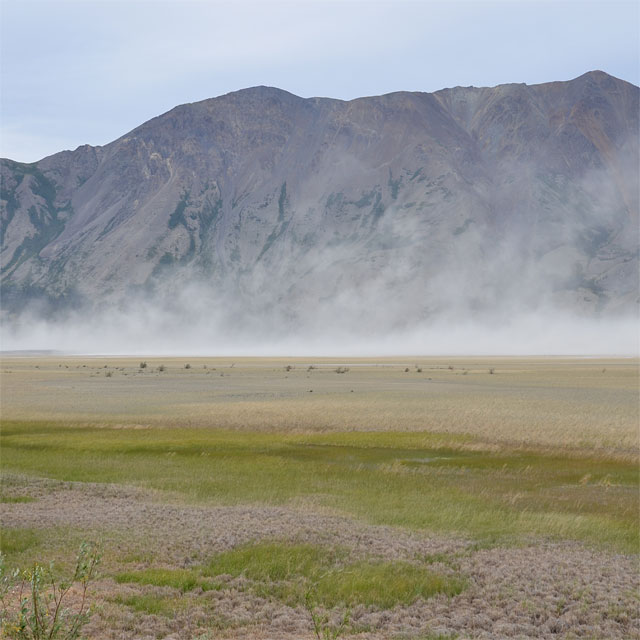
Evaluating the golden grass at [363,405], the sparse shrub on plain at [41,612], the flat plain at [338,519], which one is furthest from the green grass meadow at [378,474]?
the sparse shrub on plain at [41,612]

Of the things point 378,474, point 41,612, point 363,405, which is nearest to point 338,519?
point 378,474

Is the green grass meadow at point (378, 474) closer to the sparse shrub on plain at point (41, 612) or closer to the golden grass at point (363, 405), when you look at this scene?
the golden grass at point (363, 405)

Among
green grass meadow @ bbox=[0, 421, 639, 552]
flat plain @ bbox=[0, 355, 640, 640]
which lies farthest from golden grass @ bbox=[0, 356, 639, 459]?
green grass meadow @ bbox=[0, 421, 639, 552]

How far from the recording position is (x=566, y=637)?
12828mm

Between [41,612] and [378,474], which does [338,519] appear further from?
[41,612]

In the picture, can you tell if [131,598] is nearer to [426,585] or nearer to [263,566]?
[263,566]

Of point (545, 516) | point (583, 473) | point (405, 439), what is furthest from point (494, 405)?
point (545, 516)

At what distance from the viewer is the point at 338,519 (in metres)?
20.6

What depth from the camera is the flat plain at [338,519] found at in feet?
45.2

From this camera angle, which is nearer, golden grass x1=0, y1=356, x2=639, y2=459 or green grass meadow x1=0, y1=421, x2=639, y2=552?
green grass meadow x1=0, y1=421, x2=639, y2=552

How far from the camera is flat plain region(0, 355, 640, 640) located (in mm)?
13773

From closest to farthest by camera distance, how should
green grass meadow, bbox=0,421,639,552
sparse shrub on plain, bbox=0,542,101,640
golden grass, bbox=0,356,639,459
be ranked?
sparse shrub on plain, bbox=0,542,101,640 → green grass meadow, bbox=0,421,639,552 → golden grass, bbox=0,356,639,459

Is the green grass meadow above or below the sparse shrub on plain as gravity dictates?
below

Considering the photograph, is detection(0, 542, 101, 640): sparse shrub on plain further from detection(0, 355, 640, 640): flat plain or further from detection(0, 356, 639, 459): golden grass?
detection(0, 356, 639, 459): golden grass
